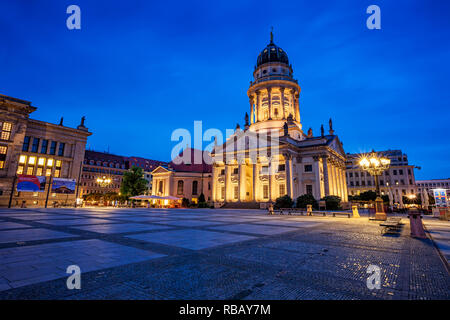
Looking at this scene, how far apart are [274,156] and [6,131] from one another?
45.9m

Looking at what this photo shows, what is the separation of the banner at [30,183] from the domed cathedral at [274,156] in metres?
32.2

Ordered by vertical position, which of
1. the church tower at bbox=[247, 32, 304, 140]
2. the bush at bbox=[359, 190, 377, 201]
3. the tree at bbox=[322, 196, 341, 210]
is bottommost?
the tree at bbox=[322, 196, 341, 210]

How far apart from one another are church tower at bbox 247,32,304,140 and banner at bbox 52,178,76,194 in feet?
134

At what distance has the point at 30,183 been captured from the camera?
3769cm

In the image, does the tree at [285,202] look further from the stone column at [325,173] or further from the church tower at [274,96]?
the church tower at [274,96]

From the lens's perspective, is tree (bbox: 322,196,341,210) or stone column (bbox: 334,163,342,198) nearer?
tree (bbox: 322,196,341,210)

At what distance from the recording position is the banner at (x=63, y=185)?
1591 inches

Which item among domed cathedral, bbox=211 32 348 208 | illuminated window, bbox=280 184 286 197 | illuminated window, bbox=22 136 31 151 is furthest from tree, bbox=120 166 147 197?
illuminated window, bbox=280 184 286 197

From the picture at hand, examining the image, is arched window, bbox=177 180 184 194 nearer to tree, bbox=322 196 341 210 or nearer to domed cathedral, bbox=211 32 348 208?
domed cathedral, bbox=211 32 348 208

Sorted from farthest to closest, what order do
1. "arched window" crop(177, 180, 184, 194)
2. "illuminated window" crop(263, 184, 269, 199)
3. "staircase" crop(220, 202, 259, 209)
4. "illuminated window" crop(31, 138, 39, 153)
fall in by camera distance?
"arched window" crop(177, 180, 184, 194), "illuminated window" crop(263, 184, 269, 199), "staircase" crop(220, 202, 259, 209), "illuminated window" crop(31, 138, 39, 153)

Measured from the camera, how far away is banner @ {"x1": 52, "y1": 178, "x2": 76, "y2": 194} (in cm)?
4041

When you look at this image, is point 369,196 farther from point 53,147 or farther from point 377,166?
point 53,147

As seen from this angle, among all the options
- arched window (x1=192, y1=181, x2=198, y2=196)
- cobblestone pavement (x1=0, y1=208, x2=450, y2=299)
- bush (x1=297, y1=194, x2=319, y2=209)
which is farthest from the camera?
arched window (x1=192, y1=181, x2=198, y2=196)
